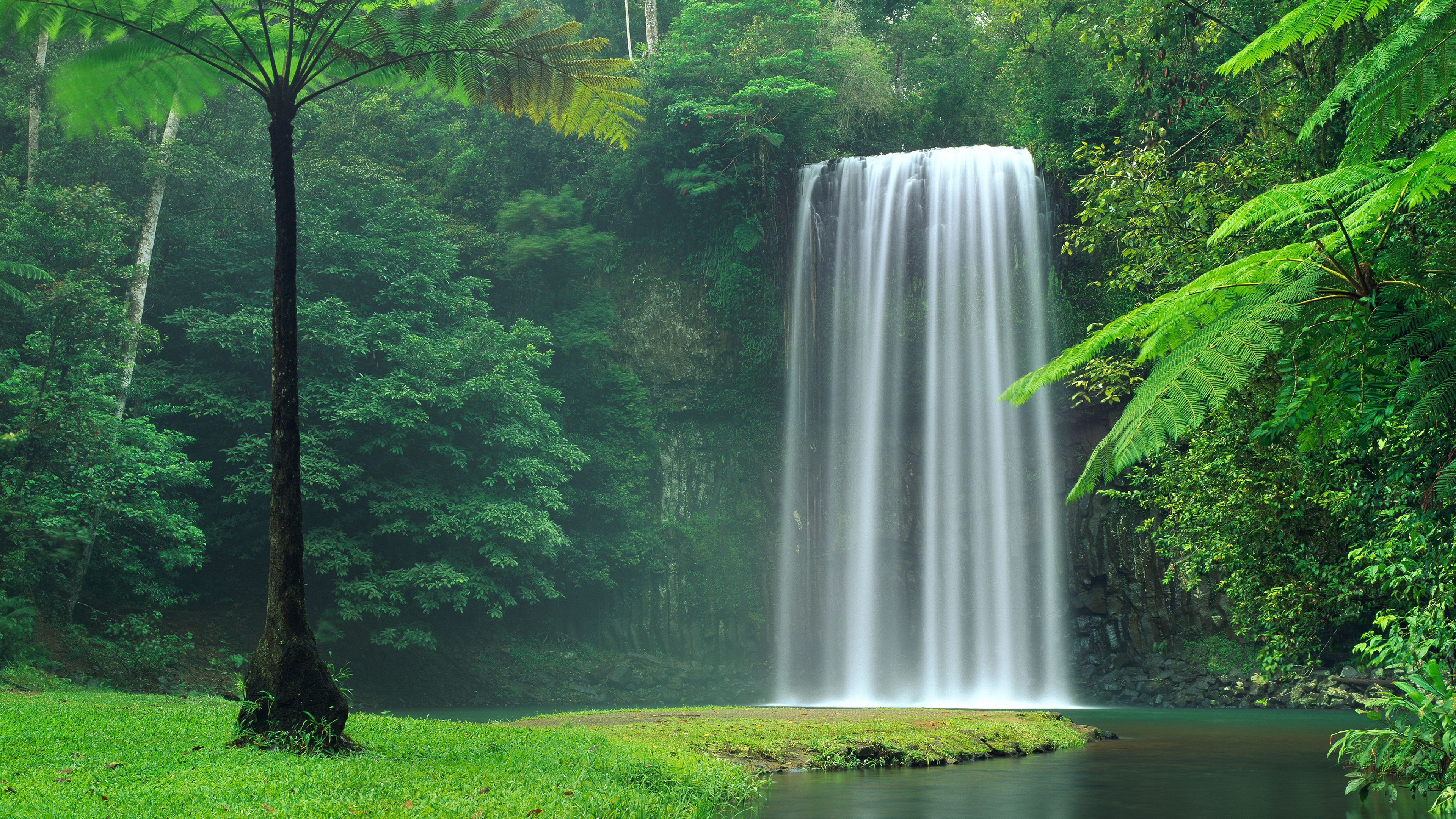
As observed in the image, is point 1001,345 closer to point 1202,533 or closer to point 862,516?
point 862,516

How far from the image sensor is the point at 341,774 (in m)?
6.52

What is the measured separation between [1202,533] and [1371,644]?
3950 mm

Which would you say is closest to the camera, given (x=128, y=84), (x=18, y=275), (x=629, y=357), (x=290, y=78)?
(x=128, y=84)

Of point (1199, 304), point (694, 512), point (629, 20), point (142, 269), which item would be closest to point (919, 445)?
point (694, 512)

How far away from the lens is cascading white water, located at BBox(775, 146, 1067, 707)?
2419cm

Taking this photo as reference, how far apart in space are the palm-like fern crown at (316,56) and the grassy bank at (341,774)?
5.07m

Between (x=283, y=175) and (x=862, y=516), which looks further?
(x=862, y=516)

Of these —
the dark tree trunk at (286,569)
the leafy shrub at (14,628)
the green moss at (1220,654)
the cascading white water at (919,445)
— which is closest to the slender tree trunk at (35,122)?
the leafy shrub at (14,628)

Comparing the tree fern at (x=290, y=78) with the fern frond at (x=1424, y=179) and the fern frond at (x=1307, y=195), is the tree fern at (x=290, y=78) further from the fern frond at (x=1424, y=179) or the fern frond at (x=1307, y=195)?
the fern frond at (x=1424, y=179)

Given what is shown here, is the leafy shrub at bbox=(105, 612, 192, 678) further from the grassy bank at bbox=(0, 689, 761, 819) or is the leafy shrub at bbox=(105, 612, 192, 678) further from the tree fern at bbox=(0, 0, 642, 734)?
the tree fern at bbox=(0, 0, 642, 734)

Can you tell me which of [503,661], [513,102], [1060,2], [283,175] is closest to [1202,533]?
[513,102]

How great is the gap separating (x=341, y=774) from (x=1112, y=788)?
21.4 feet

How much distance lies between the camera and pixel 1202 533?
11.0 m

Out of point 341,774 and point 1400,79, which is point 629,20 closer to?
point 341,774
